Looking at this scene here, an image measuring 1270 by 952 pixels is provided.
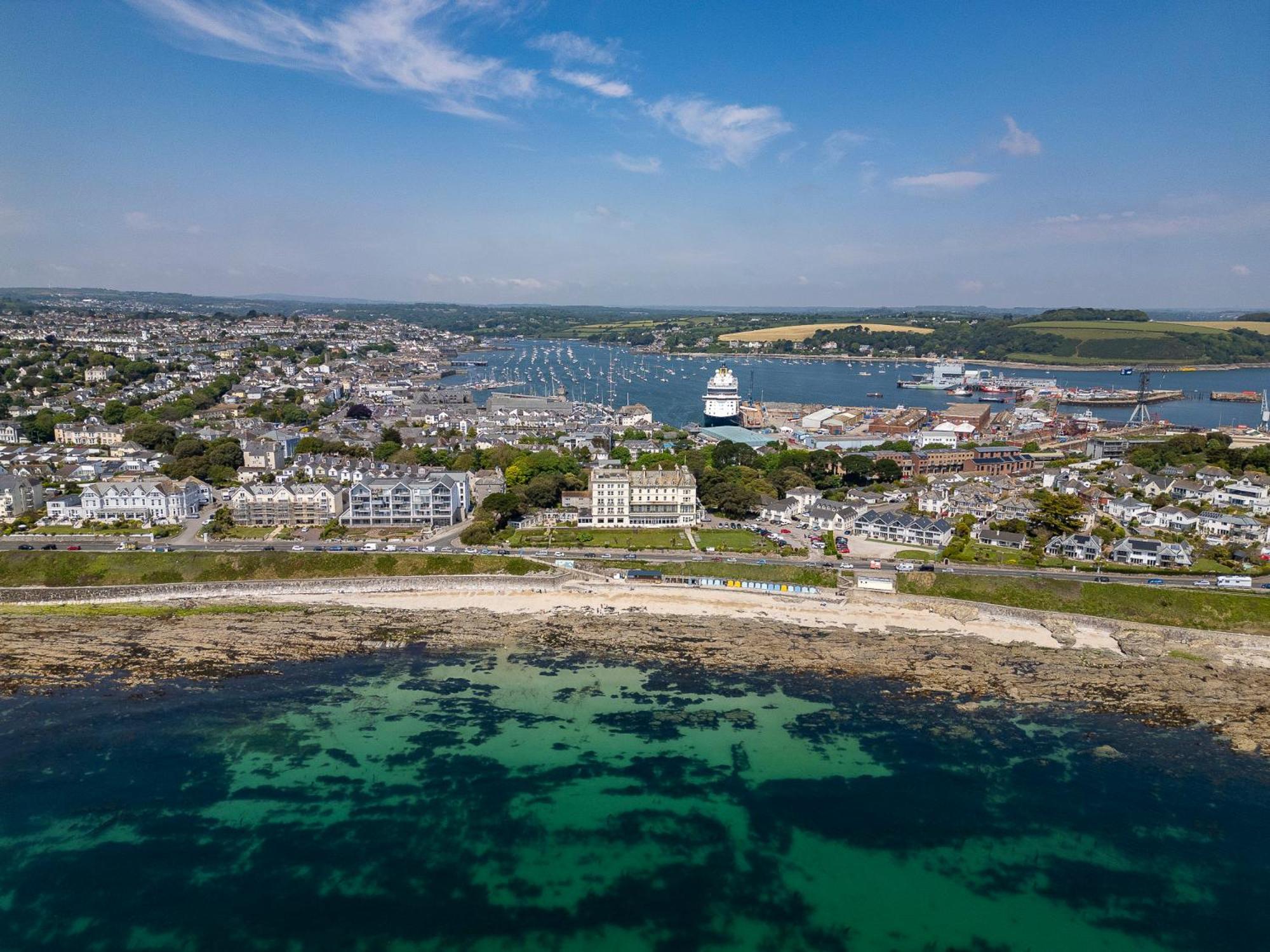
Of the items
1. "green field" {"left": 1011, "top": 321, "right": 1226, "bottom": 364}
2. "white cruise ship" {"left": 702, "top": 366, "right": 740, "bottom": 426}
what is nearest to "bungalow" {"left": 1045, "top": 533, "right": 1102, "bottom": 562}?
"white cruise ship" {"left": 702, "top": 366, "right": 740, "bottom": 426}

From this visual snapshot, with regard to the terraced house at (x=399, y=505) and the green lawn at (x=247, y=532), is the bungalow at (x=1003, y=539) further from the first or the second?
the green lawn at (x=247, y=532)

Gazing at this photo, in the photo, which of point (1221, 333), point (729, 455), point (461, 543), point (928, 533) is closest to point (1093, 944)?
point (928, 533)

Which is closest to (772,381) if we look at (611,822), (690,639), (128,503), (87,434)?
(87,434)

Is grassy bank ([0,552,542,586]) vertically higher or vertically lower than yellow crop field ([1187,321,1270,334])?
lower

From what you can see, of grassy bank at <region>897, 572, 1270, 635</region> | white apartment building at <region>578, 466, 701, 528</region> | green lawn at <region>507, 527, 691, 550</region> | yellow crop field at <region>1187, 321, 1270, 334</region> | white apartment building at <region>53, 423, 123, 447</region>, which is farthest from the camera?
yellow crop field at <region>1187, 321, 1270, 334</region>

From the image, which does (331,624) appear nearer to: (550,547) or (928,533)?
(550,547)

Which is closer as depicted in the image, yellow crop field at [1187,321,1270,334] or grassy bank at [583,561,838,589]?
grassy bank at [583,561,838,589]

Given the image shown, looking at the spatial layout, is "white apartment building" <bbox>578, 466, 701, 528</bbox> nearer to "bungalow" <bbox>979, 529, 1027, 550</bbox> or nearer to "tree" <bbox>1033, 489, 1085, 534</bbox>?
"bungalow" <bbox>979, 529, 1027, 550</bbox>
